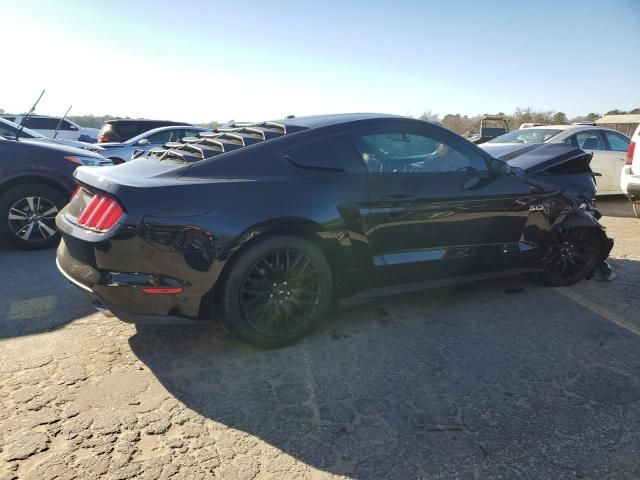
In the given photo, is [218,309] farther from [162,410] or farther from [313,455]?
[313,455]

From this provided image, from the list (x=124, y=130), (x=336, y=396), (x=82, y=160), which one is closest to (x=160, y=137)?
(x=124, y=130)

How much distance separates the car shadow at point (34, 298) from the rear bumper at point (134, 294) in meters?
0.92

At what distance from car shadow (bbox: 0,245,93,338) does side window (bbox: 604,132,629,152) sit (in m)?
10.1

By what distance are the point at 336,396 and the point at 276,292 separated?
0.79 m

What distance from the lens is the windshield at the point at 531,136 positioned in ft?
30.1

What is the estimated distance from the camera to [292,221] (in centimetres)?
309

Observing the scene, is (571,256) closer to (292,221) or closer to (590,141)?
(292,221)

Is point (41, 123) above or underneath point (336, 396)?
above

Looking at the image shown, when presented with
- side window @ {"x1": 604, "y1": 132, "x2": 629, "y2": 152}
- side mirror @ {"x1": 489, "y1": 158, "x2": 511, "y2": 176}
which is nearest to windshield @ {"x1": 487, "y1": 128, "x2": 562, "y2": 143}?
side window @ {"x1": 604, "y1": 132, "x2": 629, "y2": 152}

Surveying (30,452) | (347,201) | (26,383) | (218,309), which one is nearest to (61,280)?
(26,383)

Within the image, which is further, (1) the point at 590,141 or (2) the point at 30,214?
(1) the point at 590,141

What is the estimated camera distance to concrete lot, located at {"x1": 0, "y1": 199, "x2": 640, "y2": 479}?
222 centimetres

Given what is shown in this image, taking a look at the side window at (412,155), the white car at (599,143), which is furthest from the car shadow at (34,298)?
the white car at (599,143)

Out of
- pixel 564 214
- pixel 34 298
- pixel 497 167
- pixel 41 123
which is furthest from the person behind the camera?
pixel 41 123
